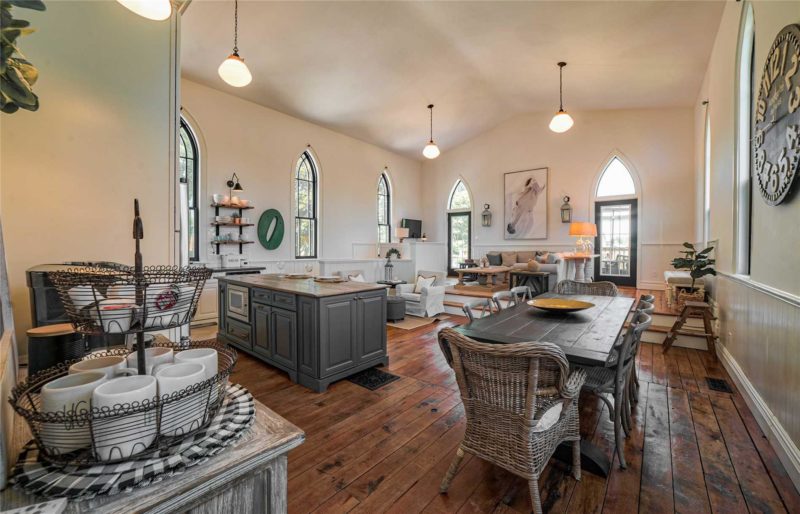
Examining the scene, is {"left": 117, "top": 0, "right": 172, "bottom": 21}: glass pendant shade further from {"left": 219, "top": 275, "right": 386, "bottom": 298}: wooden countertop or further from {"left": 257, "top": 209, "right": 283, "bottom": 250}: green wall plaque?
{"left": 257, "top": 209, "right": 283, "bottom": 250}: green wall plaque

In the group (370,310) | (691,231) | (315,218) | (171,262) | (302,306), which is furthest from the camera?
(315,218)

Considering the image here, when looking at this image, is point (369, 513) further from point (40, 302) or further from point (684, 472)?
point (40, 302)

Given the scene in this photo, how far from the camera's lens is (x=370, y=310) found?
10.6ft

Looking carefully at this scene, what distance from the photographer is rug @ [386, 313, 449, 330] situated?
5004 mm

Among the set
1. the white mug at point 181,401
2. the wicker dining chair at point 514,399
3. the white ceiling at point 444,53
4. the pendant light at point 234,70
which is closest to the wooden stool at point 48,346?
the white mug at point 181,401

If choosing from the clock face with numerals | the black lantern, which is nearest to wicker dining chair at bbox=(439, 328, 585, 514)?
the clock face with numerals

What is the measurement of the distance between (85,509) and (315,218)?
701cm

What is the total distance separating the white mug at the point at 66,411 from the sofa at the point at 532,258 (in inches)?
255

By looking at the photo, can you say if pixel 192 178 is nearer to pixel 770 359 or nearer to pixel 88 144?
pixel 88 144

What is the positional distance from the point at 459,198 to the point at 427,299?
510cm

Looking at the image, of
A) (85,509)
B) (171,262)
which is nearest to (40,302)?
(171,262)

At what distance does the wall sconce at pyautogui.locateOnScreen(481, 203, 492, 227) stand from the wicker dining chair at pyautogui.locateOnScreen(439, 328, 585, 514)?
25.4 ft

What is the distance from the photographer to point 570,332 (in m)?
1.95

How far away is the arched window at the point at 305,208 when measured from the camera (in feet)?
22.9
